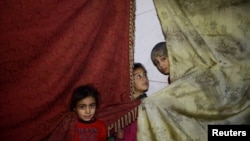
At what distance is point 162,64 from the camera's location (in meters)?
1.74

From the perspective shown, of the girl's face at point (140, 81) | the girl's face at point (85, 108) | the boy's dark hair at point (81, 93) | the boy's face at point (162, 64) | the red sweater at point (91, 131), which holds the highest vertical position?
the boy's face at point (162, 64)

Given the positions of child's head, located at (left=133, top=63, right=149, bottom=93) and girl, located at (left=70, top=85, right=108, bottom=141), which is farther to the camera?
child's head, located at (left=133, top=63, right=149, bottom=93)

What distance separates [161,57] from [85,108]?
21.4 inches

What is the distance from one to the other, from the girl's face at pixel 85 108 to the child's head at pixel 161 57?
1.47 feet

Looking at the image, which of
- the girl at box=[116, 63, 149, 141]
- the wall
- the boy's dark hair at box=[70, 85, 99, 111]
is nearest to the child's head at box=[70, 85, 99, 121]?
the boy's dark hair at box=[70, 85, 99, 111]

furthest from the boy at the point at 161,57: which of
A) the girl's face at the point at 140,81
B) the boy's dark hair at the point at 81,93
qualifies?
the boy's dark hair at the point at 81,93

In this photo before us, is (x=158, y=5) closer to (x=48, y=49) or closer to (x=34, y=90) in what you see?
(x=48, y=49)

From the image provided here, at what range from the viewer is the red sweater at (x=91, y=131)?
1.61m

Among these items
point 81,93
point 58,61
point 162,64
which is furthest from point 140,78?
point 58,61

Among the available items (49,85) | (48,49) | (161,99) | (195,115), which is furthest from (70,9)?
(195,115)

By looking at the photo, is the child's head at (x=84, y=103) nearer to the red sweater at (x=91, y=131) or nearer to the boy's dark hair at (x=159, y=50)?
the red sweater at (x=91, y=131)

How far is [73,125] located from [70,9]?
65cm

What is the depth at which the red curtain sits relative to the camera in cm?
153

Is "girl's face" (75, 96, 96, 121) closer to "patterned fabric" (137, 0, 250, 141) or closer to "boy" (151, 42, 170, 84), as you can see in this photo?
"patterned fabric" (137, 0, 250, 141)
